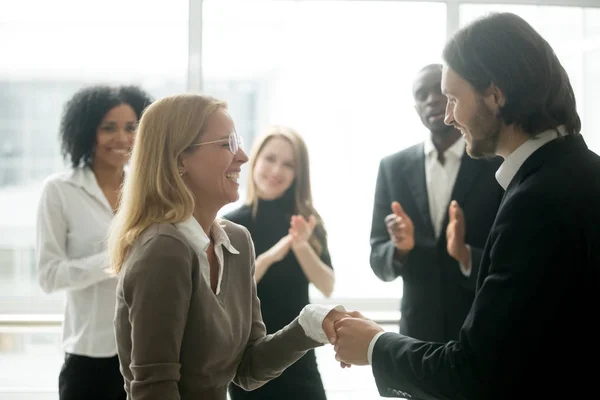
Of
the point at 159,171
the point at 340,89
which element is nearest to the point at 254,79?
the point at 340,89

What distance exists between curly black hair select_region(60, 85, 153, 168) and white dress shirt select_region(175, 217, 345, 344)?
1228mm

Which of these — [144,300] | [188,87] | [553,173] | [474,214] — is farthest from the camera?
[188,87]

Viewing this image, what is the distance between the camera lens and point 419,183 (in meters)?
2.99

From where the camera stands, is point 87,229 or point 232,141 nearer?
point 232,141

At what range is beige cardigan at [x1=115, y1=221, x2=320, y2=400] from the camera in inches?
63.4

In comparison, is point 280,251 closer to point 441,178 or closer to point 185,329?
point 441,178

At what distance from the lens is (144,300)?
1.61 metres

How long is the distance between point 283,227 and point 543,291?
179cm

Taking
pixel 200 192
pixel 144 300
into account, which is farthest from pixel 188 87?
pixel 144 300

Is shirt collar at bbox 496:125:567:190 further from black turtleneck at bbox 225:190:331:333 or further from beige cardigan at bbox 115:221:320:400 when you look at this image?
black turtleneck at bbox 225:190:331:333

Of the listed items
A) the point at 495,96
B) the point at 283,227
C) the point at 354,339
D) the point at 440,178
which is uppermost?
the point at 495,96

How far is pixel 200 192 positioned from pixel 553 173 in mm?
833

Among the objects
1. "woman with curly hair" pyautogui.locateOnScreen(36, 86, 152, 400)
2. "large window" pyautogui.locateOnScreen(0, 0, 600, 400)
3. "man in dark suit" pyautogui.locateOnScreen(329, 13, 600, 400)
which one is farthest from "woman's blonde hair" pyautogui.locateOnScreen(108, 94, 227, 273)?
A: "large window" pyautogui.locateOnScreen(0, 0, 600, 400)

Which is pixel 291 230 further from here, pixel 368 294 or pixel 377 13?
pixel 377 13
